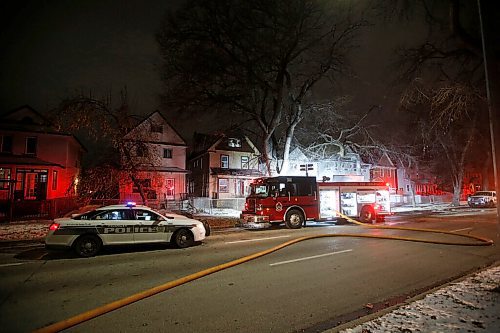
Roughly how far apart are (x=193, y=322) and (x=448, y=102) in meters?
10.6

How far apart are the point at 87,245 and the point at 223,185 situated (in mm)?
29997

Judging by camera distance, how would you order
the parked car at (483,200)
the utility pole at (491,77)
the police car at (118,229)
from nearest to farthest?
the utility pole at (491,77) < the police car at (118,229) < the parked car at (483,200)

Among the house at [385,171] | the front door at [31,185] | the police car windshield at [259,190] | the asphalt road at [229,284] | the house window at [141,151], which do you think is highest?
the house at [385,171]

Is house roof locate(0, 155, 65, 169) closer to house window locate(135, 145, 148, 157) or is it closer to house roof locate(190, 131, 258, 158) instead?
house window locate(135, 145, 148, 157)

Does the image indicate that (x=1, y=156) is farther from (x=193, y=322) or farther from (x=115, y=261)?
(x=193, y=322)

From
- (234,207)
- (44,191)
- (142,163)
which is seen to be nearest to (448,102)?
(142,163)

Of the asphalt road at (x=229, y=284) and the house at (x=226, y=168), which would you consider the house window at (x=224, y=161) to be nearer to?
the house at (x=226, y=168)

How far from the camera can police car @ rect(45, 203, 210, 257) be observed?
984cm

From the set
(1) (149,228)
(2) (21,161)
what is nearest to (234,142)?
(2) (21,161)

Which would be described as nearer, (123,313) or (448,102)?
(123,313)

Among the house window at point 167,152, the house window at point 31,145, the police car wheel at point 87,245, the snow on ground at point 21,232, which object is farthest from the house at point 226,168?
the police car wheel at point 87,245

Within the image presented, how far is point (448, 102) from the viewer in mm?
10953

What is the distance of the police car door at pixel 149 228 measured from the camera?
35.3 feet

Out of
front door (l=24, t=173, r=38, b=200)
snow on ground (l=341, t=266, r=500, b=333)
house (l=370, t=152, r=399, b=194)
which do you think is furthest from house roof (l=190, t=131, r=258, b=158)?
snow on ground (l=341, t=266, r=500, b=333)
